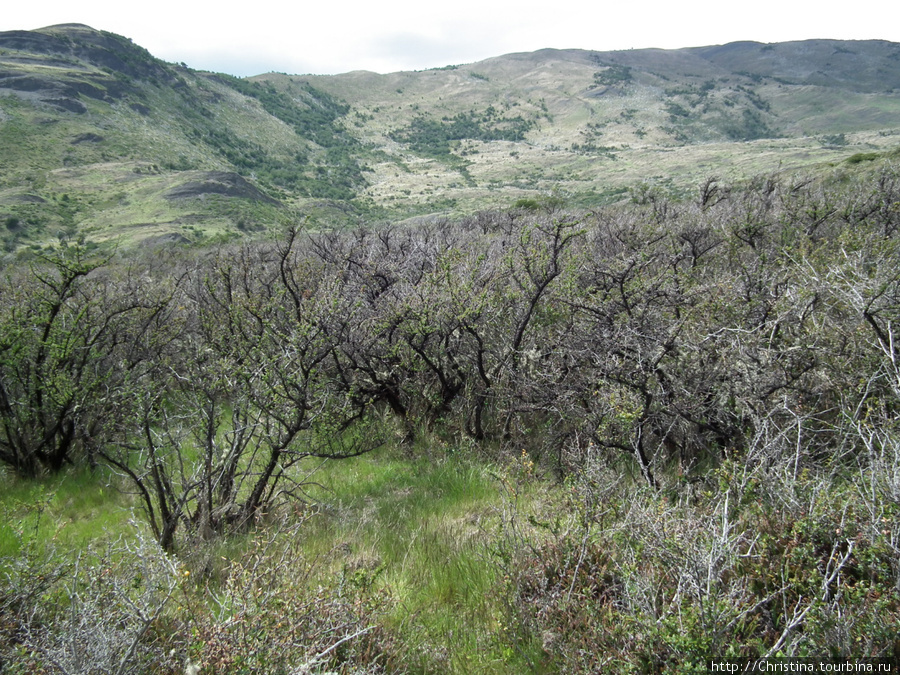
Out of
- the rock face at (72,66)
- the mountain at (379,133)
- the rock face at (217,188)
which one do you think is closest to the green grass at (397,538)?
the mountain at (379,133)

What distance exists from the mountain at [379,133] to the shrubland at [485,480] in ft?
71.9

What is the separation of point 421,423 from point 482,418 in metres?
0.92

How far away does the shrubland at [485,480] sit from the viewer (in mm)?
2182

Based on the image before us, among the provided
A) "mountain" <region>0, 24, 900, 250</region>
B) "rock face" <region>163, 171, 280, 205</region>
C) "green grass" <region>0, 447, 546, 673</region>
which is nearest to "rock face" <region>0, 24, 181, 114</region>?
"mountain" <region>0, 24, 900, 250</region>

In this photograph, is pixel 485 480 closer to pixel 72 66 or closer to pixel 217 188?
pixel 217 188

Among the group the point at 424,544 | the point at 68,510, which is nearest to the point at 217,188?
the point at 68,510

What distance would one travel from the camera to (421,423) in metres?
6.80

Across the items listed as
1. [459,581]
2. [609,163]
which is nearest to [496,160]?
[609,163]

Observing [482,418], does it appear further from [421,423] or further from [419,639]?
[419,639]

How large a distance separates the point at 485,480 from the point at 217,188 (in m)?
61.7

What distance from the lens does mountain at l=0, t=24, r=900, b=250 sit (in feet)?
168

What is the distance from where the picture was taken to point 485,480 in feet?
16.6

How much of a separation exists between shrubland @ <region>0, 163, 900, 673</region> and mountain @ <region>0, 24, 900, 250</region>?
21905mm

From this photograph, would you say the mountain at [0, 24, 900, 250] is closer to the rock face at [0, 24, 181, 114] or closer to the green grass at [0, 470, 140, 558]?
the rock face at [0, 24, 181, 114]
